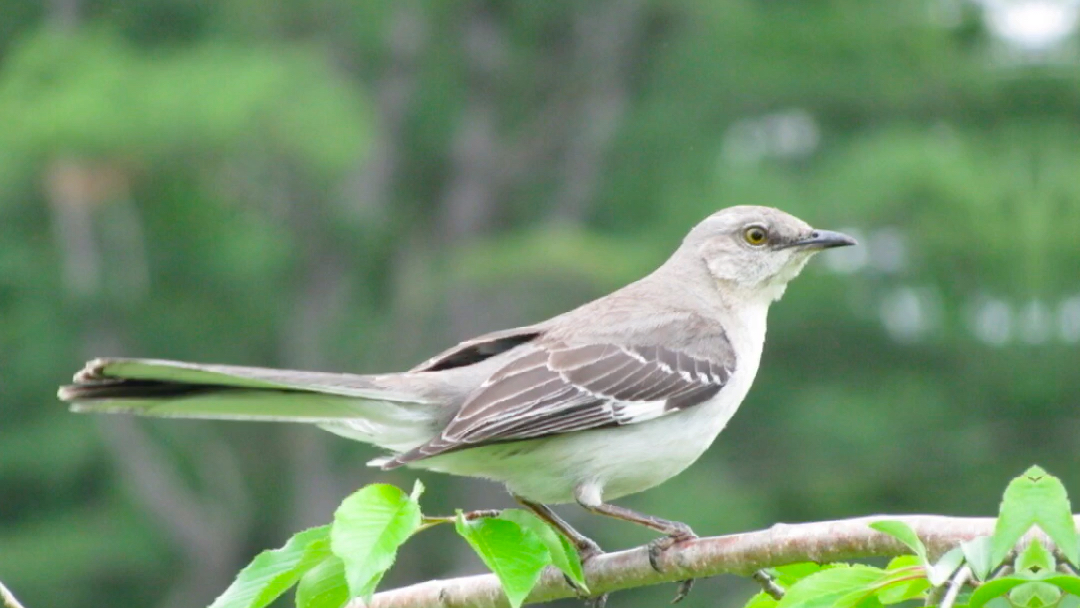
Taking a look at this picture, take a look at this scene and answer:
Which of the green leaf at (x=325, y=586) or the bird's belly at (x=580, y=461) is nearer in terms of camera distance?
the green leaf at (x=325, y=586)

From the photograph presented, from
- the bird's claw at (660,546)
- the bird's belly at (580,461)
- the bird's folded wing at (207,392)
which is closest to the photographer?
the bird's claw at (660,546)

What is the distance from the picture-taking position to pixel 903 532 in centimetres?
301

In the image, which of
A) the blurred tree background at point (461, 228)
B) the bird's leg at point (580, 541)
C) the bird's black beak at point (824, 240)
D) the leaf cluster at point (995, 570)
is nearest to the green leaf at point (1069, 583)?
the leaf cluster at point (995, 570)

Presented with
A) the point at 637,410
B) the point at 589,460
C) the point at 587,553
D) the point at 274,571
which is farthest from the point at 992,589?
the point at 637,410

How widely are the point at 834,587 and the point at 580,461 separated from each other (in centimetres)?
220

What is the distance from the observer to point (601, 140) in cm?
3022

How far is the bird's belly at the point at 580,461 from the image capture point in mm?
5098

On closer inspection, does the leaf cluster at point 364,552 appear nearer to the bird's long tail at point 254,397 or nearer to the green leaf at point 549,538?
the green leaf at point 549,538

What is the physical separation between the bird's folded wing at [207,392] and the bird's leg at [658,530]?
2.67ft

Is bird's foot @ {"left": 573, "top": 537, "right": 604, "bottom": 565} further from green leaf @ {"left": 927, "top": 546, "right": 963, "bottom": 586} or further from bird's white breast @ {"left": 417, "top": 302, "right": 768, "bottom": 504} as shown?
green leaf @ {"left": 927, "top": 546, "right": 963, "bottom": 586}

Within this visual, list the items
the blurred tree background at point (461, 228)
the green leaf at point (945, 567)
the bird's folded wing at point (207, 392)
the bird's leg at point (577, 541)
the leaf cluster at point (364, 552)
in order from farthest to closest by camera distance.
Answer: the blurred tree background at point (461, 228), the bird's leg at point (577, 541), the bird's folded wing at point (207, 392), the leaf cluster at point (364, 552), the green leaf at point (945, 567)

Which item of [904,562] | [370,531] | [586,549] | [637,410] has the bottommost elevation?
[586,549]

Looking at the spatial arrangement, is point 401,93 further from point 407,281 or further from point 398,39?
point 407,281

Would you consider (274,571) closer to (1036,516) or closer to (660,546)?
(660,546)
